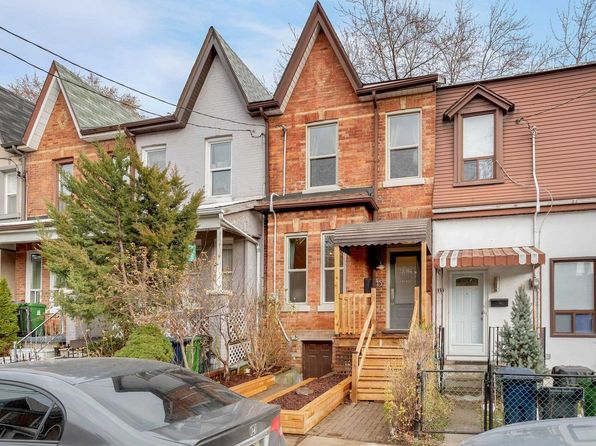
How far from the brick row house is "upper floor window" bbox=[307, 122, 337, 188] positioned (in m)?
2.64

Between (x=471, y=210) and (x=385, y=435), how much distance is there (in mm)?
6119

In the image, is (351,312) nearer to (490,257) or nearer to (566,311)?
(490,257)

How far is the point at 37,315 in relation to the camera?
561 inches

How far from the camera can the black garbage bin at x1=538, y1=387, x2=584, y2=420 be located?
6570 mm

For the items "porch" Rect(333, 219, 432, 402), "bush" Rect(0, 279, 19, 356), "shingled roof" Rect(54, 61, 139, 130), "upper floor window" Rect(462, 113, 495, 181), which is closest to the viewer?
"porch" Rect(333, 219, 432, 402)

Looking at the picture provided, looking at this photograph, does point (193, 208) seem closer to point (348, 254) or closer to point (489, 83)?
point (348, 254)

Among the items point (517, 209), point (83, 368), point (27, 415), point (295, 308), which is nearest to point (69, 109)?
point (295, 308)

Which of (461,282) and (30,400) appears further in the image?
(461,282)

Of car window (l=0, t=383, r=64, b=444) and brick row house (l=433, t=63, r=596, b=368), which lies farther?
brick row house (l=433, t=63, r=596, b=368)

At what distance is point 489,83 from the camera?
12281 millimetres

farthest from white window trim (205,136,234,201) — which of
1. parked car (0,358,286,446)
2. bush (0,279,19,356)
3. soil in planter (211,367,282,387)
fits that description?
parked car (0,358,286,446)

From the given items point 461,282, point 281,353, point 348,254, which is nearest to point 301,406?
point 281,353

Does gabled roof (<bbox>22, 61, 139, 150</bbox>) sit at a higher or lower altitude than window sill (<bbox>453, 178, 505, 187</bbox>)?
higher

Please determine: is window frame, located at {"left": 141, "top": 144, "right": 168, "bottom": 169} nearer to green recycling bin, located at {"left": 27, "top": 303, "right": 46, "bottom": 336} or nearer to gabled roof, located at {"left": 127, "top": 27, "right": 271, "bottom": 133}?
gabled roof, located at {"left": 127, "top": 27, "right": 271, "bottom": 133}
